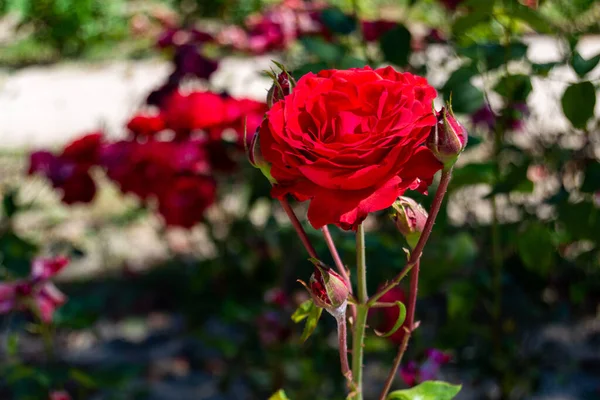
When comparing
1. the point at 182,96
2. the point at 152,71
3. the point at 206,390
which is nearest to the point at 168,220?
the point at 182,96

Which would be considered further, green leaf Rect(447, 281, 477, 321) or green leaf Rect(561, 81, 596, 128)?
green leaf Rect(447, 281, 477, 321)

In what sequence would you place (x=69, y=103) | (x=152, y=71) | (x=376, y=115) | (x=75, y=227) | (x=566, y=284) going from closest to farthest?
(x=376, y=115) < (x=566, y=284) < (x=75, y=227) < (x=69, y=103) < (x=152, y=71)

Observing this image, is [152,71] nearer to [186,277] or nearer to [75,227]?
[75,227]

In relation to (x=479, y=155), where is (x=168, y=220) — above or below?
above

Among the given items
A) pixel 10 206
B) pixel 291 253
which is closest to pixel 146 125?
pixel 10 206

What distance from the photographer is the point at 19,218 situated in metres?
2.94

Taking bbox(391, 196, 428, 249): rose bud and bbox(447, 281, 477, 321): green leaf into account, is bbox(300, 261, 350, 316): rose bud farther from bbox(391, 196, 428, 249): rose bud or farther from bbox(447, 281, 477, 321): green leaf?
bbox(447, 281, 477, 321): green leaf

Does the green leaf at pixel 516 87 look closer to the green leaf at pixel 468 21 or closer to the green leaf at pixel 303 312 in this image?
the green leaf at pixel 468 21

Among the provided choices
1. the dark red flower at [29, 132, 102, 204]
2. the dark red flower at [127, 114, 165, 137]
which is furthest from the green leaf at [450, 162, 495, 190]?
the dark red flower at [29, 132, 102, 204]

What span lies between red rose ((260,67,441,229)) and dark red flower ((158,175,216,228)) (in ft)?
2.86

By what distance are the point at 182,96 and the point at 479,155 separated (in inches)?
68.3

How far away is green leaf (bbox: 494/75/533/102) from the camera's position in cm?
119

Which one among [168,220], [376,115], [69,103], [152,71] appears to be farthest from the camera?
[152,71]

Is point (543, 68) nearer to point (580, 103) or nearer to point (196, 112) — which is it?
point (580, 103)
